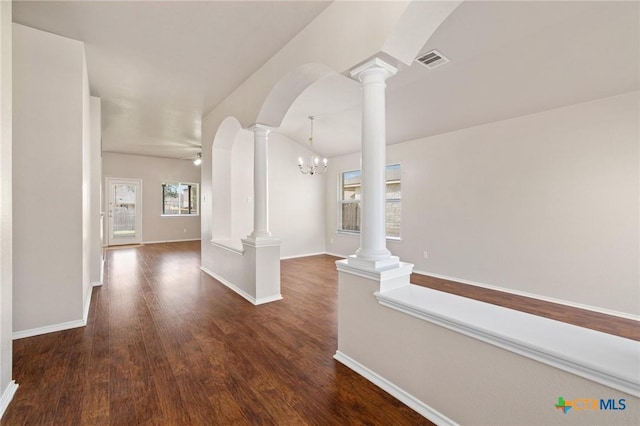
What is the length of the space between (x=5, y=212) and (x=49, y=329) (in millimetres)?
1604

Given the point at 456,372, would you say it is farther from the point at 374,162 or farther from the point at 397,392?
the point at 374,162

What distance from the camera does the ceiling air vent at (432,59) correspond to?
9.84ft

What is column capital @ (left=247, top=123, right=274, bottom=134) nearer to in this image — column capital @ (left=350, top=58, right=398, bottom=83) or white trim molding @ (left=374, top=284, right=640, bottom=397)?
column capital @ (left=350, top=58, right=398, bottom=83)

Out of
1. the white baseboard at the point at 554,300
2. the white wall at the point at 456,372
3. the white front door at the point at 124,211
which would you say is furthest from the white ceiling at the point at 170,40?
the white front door at the point at 124,211

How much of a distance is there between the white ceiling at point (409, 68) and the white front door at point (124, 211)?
478cm

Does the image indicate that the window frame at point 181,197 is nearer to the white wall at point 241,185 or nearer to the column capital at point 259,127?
the white wall at point 241,185

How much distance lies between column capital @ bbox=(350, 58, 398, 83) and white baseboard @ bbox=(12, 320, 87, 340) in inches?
140

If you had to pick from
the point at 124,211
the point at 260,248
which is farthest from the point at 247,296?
the point at 124,211

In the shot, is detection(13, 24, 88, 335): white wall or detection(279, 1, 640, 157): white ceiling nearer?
detection(279, 1, 640, 157): white ceiling

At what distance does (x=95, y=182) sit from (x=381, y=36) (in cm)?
464

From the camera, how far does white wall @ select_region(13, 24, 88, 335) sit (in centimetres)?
259

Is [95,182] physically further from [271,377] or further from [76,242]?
[271,377]

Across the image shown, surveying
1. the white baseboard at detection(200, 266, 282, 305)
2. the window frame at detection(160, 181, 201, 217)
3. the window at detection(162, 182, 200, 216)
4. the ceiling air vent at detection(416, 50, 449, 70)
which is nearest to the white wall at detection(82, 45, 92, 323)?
the white baseboard at detection(200, 266, 282, 305)

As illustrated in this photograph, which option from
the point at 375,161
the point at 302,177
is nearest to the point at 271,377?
the point at 375,161
